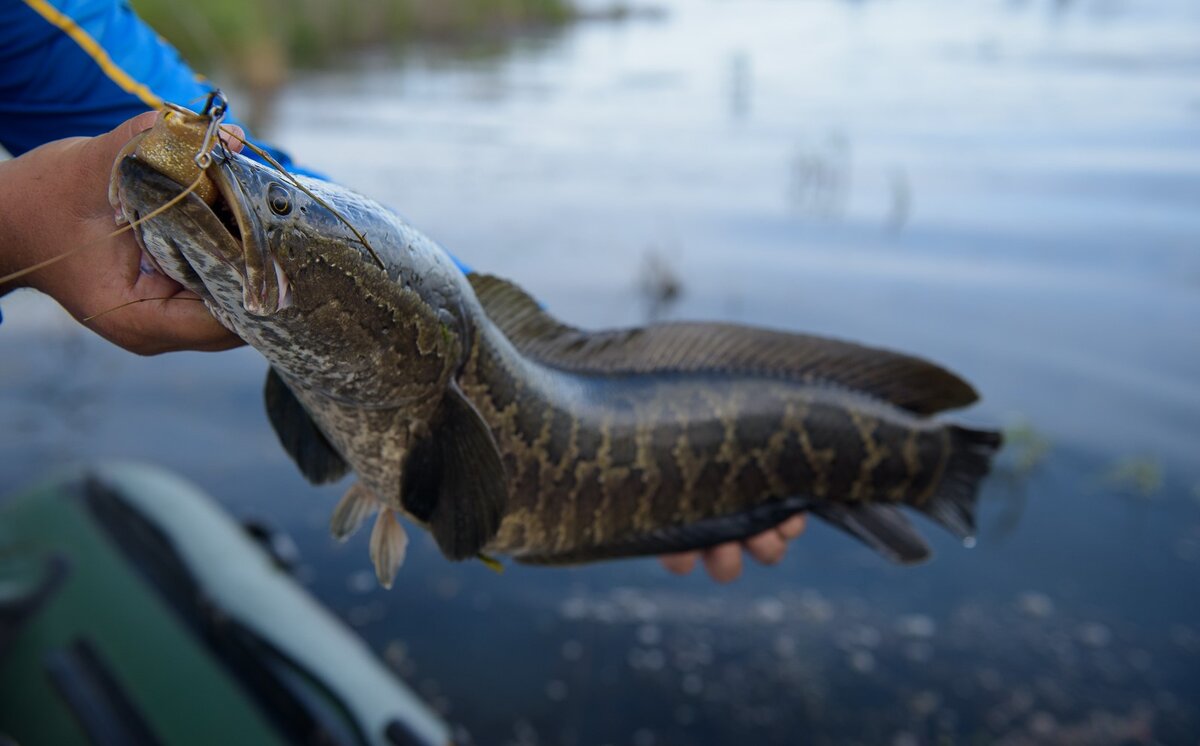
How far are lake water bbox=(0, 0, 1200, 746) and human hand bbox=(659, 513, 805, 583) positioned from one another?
216 centimetres

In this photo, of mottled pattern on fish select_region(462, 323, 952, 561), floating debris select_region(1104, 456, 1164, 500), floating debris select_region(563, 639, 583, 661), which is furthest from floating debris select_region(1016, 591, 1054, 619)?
mottled pattern on fish select_region(462, 323, 952, 561)

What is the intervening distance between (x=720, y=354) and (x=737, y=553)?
27.6 inches

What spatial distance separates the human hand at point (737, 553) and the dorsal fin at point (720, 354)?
18.6 inches

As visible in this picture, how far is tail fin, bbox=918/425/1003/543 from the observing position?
2.82 m

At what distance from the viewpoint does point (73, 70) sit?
2.37 meters

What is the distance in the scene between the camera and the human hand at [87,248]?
159cm

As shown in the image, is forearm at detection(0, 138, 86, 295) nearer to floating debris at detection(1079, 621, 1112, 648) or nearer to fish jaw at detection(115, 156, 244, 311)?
fish jaw at detection(115, 156, 244, 311)

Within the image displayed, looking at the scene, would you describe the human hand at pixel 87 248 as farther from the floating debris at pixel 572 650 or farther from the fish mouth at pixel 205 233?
the floating debris at pixel 572 650

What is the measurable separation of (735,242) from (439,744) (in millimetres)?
8264

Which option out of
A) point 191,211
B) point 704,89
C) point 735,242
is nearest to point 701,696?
point 191,211

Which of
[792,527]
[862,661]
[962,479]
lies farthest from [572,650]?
[962,479]

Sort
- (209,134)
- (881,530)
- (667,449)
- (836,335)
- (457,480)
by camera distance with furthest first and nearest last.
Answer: (836,335) → (881,530) → (667,449) → (457,480) → (209,134)

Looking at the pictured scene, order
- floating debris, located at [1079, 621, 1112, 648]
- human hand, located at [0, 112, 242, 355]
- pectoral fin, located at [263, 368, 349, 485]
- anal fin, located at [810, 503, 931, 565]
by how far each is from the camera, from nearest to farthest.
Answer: human hand, located at [0, 112, 242, 355]
pectoral fin, located at [263, 368, 349, 485]
anal fin, located at [810, 503, 931, 565]
floating debris, located at [1079, 621, 1112, 648]

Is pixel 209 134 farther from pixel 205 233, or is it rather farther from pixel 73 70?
pixel 73 70
